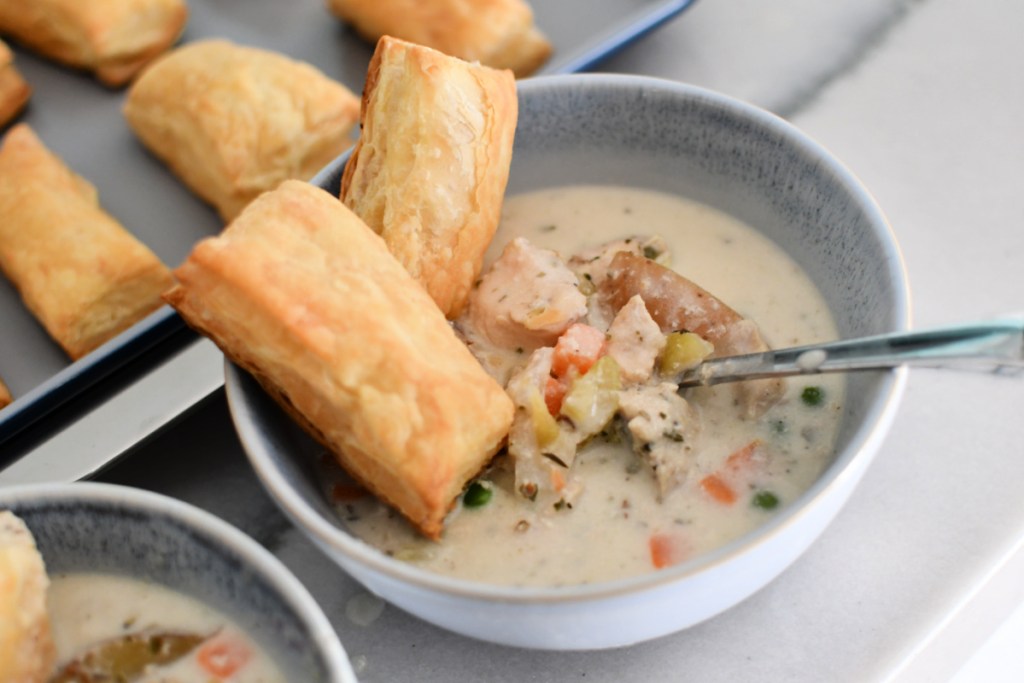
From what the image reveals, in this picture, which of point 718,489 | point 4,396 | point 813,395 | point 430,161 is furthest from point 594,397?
point 4,396

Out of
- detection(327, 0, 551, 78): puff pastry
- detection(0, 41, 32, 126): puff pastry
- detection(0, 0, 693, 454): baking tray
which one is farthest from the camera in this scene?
detection(0, 41, 32, 126): puff pastry

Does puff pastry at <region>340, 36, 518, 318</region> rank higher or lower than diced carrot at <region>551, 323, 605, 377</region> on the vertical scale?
higher

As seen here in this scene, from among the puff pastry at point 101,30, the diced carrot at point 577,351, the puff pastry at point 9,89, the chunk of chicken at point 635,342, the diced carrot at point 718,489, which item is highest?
the chunk of chicken at point 635,342

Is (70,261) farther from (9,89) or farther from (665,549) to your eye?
(665,549)

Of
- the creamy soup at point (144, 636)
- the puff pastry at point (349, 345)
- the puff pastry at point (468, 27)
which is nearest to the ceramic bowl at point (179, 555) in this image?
the creamy soup at point (144, 636)

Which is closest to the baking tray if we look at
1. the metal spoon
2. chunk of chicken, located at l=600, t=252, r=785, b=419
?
chunk of chicken, located at l=600, t=252, r=785, b=419

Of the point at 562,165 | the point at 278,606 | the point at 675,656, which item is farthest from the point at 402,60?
the point at 675,656

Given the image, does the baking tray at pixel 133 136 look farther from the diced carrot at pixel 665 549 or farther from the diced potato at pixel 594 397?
the diced carrot at pixel 665 549

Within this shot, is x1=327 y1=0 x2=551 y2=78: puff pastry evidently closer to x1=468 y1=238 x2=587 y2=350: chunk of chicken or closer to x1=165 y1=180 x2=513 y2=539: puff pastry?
x1=468 y1=238 x2=587 y2=350: chunk of chicken
